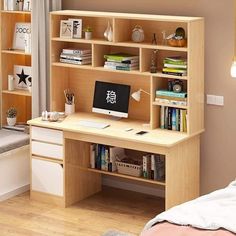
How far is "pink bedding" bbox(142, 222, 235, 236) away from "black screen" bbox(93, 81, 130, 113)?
1.99 m

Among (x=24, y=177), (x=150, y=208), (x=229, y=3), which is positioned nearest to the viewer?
(x=229, y=3)

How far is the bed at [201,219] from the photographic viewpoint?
407 cm

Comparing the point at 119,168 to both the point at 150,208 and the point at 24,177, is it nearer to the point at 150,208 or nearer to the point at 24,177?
the point at 150,208

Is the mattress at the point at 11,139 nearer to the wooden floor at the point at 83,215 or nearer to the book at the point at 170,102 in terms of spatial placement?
the wooden floor at the point at 83,215

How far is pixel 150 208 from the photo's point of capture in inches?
240

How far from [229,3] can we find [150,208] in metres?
1.90

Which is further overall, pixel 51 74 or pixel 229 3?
pixel 51 74

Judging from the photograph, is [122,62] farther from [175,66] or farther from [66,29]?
[66,29]

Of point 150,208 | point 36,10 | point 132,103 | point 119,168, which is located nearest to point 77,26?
point 36,10

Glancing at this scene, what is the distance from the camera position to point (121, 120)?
6172 mm

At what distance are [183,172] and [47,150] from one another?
1.23m

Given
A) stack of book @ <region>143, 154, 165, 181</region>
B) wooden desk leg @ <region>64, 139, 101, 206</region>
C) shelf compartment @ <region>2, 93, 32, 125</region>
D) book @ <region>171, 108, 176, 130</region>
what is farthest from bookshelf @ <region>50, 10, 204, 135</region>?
shelf compartment @ <region>2, 93, 32, 125</region>

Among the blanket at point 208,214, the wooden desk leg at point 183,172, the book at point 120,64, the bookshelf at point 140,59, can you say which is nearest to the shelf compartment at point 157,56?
the bookshelf at point 140,59

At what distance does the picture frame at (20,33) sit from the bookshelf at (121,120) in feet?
1.76
